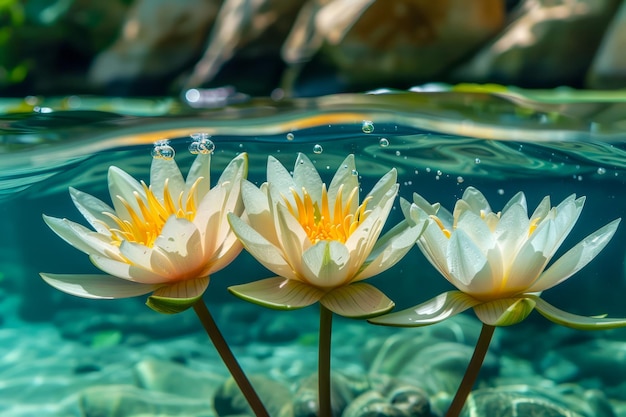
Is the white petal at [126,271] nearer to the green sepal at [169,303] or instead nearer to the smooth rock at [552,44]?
the green sepal at [169,303]

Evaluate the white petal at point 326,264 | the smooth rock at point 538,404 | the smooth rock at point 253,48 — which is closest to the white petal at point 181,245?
the white petal at point 326,264

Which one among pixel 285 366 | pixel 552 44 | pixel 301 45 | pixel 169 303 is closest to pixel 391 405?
pixel 285 366

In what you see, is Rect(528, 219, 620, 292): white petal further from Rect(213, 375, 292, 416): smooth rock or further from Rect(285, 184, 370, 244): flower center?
Rect(213, 375, 292, 416): smooth rock

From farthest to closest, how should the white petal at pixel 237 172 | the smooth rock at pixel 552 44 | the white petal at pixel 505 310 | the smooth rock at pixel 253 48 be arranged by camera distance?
the smooth rock at pixel 253 48
the smooth rock at pixel 552 44
the white petal at pixel 237 172
the white petal at pixel 505 310

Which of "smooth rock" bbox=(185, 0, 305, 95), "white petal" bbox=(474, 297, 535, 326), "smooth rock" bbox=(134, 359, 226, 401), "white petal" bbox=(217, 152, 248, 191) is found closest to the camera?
"white petal" bbox=(474, 297, 535, 326)

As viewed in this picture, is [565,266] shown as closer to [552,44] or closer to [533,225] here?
[533,225]

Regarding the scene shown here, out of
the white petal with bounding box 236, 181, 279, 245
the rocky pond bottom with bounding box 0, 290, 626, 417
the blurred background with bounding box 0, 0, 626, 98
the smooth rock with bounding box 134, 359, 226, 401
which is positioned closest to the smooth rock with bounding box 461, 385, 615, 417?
the rocky pond bottom with bounding box 0, 290, 626, 417
